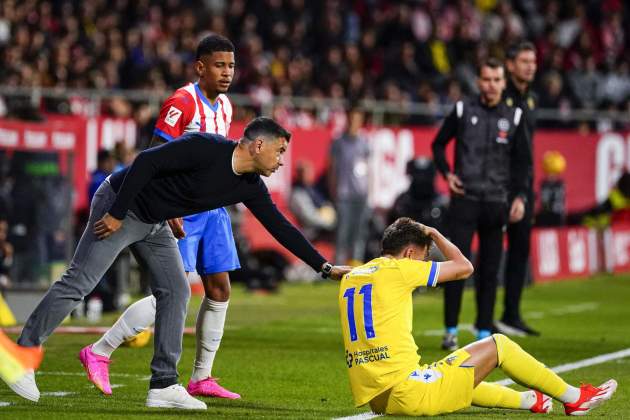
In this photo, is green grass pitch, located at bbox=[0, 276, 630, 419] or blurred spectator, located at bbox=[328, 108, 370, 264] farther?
blurred spectator, located at bbox=[328, 108, 370, 264]

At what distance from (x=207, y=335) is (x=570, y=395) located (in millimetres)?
2444

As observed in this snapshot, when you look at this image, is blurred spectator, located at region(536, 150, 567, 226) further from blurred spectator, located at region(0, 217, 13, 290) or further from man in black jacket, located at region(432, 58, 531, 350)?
man in black jacket, located at region(432, 58, 531, 350)

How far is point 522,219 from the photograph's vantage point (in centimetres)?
1332

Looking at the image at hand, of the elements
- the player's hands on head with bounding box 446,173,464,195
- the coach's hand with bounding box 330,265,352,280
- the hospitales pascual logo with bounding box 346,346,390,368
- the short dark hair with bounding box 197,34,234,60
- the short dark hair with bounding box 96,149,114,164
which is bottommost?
the hospitales pascual logo with bounding box 346,346,390,368

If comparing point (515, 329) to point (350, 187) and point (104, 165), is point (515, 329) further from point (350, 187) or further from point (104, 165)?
point (350, 187)

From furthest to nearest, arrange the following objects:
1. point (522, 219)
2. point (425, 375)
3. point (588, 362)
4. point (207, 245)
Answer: point (522, 219)
point (588, 362)
point (207, 245)
point (425, 375)

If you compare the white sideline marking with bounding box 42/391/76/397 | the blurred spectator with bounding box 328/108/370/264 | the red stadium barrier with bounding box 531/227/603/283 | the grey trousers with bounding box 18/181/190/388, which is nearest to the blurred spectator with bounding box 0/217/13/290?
the white sideline marking with bounding box 42/391/76/397

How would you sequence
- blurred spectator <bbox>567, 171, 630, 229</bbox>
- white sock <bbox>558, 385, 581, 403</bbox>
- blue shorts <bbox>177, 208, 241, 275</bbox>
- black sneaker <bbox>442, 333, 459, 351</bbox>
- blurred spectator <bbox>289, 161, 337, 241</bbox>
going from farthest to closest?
blurred spectator <bbox>567, 171, 630, 229</bbox>
blurred spectator <bbox>289, 161, 337, 241</bbox>
black sneaker <bbox>442, 333, 459, 351</bbox>
blue shorts <bbox>177, 208, 241, 275</bbox>
white sock <bbox>558, 385, 581, 403</bbox>

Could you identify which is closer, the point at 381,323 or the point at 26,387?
the point at 381,323

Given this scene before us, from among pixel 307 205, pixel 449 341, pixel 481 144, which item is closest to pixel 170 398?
pixel 449 341

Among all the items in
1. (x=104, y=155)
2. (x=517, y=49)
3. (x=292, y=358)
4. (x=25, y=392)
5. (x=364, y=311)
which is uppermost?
(x=517, y=49)

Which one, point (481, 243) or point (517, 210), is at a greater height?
point (517, 210)

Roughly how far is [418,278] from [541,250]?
46.2 ft

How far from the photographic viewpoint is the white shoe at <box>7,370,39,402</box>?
7961 millimetres
